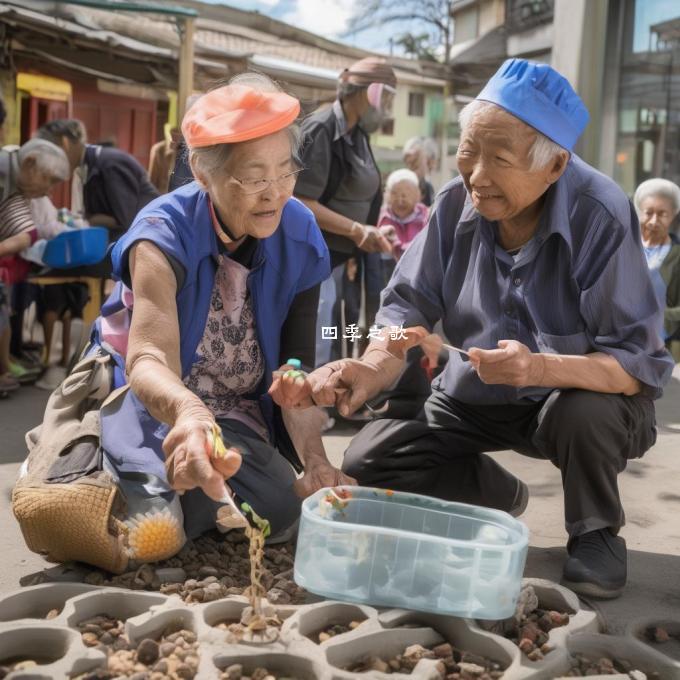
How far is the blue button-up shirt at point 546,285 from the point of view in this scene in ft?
8.95

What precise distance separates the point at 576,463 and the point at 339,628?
86 cm

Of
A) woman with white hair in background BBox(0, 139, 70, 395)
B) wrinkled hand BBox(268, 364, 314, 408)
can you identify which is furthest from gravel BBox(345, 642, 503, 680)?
woman with white hair in background BBox(0, 139, 70, 395)

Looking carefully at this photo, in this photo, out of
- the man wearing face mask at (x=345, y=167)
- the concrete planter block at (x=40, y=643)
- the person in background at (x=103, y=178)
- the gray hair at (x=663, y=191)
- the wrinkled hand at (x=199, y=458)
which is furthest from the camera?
the gray hair at (x=663, y=191)

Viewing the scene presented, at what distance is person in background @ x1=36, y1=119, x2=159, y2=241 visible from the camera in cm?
615

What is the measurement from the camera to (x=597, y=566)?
9.03 ft

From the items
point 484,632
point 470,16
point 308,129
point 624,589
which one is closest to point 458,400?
point 624,589

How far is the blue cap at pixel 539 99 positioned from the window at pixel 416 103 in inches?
696

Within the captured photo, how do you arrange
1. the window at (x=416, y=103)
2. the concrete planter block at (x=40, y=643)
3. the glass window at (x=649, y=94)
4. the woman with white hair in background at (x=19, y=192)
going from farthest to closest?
the window at (x=416, y=103), the glass window at (x=649, y=94), the woman with white hair in background at (x=19, y=192), the concrete planter block at (x=40, y=643)

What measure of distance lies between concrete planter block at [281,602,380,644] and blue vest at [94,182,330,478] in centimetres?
66

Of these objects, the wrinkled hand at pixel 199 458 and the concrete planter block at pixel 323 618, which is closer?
the wrinkled hand at pixel 199 458

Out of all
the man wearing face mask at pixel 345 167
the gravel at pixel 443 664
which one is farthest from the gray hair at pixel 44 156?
the gravel at pixel 443 664

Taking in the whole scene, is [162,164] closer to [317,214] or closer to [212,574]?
[317,214]

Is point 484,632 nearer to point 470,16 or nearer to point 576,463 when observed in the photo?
point 576,463

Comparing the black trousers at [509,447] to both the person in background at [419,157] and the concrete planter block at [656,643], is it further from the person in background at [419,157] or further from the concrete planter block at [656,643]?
the person in background at [419,157]
